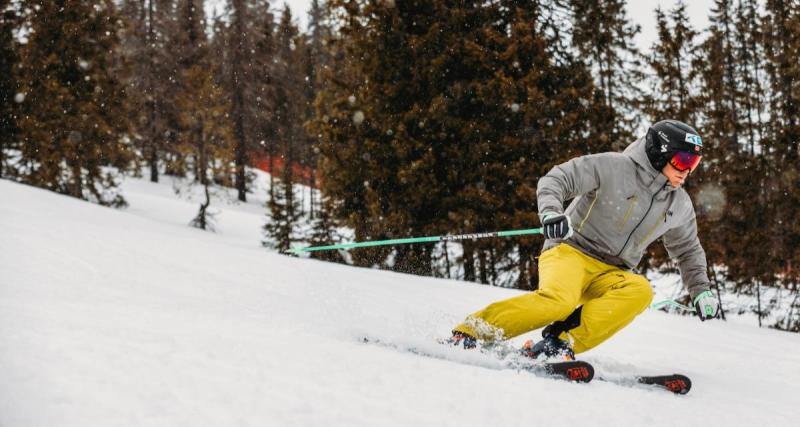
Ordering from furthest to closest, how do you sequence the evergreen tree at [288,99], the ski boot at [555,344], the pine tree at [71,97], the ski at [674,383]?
the evergreen tree at [288,99] < the pine tree at [71,97] < the ski boot at [555,344] < the ski at [674,383]

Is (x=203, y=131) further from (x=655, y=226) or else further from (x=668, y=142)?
(x=668, y=142)

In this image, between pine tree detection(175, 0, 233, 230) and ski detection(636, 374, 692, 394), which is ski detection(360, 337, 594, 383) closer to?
ski detection(636, 374, 692, 394)

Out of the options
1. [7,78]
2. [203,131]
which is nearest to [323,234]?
[203,131]

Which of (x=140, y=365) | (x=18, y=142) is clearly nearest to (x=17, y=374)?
(x=140, y=365)

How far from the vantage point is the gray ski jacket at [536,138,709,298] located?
3875mm

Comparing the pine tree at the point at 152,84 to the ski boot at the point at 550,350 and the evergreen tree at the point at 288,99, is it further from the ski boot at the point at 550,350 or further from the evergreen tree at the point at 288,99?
the ski boot at the point at 550,350

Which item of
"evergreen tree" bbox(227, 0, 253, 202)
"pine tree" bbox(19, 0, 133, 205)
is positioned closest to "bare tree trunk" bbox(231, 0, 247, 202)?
"evergreen tree" bbox(227, 0, 253, 202)

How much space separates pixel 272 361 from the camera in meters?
2.60

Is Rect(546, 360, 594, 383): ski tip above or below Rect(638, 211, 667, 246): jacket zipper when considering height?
below

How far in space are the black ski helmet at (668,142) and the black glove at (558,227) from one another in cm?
95

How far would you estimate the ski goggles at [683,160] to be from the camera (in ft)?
12.5

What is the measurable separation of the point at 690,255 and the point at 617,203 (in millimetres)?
897

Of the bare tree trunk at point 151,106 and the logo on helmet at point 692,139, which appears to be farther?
the bare tree trunk at point 151,106

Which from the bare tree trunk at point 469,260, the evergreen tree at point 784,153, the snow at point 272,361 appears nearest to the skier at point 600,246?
the snow at point 272,361
